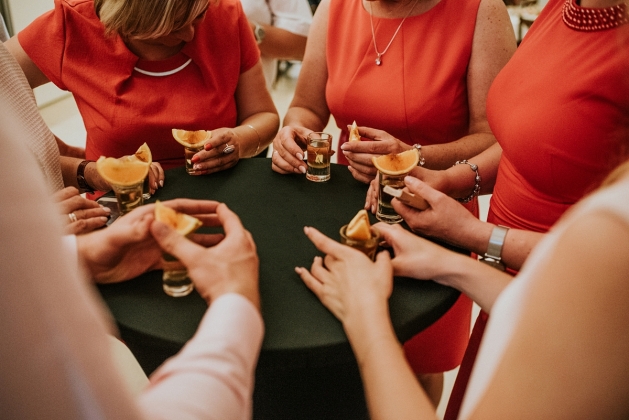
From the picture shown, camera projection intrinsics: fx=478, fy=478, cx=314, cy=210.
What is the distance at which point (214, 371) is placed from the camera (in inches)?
27.5

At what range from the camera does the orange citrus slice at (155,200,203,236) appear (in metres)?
0.91

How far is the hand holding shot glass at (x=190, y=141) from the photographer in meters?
1.56

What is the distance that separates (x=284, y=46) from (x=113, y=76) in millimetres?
1174

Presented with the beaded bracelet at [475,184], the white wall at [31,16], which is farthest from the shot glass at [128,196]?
the white wall at [31,16]

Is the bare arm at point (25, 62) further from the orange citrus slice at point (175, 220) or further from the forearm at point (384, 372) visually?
the forearm at point (384, 372)

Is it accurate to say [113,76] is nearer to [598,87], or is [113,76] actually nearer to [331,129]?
[598,87]

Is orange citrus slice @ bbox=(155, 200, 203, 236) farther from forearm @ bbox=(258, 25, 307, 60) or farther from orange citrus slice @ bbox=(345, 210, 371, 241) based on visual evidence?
forearm @ bbox=(258, 25, 307, 60)

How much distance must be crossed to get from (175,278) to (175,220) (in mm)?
138

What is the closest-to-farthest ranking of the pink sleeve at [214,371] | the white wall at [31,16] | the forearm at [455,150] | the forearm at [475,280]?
the pink sleeve at [214,371] → the forearm at [475,280] → the forearm at [455,150] → the white wall at [31,16]

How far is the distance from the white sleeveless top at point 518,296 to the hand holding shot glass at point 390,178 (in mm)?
646

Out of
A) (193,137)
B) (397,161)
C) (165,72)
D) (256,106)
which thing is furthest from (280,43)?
(397,161)

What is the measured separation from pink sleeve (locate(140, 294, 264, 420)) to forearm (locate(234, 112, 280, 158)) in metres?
1.20

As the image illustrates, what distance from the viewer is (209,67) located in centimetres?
191

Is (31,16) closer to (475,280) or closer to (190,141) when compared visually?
(190,141)
